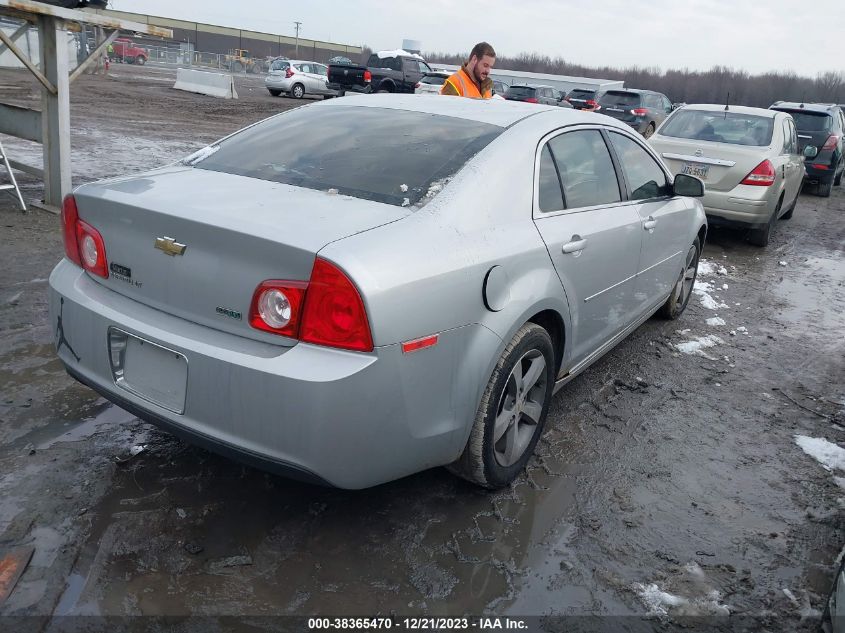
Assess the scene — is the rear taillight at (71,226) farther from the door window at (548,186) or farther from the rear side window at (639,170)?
the rear side window at (639,170)

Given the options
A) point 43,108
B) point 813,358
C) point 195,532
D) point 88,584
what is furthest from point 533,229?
point 43,108

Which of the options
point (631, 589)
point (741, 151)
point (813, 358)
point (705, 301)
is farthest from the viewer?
point (741, 151)

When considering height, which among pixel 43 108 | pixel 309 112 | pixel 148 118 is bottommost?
pixel 148 118

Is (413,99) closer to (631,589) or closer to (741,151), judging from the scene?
(631,589)

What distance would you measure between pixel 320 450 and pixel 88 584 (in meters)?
0.95

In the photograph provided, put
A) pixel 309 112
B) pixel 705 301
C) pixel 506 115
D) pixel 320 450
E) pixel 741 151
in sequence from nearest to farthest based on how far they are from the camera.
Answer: pixel 320 450 < pixel 506 115 < pixel 309 112 < pixel 705 301 < pixel 741 151

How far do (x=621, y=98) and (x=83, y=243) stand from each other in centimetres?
2092

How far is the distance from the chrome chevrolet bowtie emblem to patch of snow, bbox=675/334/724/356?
391cm

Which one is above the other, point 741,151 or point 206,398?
point 741,151

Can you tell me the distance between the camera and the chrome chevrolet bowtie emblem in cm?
251

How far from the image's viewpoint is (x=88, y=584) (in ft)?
7.93

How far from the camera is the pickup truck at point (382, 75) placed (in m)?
29.1

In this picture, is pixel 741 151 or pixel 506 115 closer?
pixel 506 115

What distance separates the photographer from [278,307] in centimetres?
235
